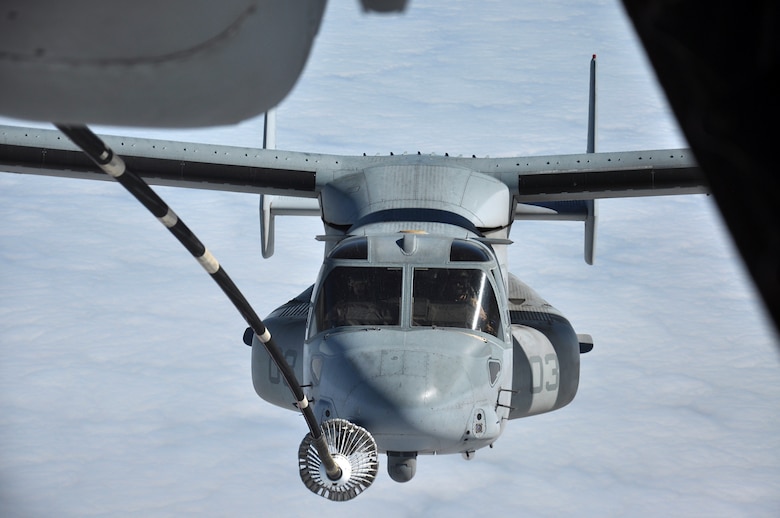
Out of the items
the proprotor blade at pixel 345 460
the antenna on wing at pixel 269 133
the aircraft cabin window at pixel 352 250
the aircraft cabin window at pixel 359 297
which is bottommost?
the proprotor blade at pixel 345 460

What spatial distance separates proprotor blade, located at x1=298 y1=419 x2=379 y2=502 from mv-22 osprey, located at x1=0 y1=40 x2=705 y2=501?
1 centimetres

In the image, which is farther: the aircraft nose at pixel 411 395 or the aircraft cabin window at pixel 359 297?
the aircraft cabin window at pixel 359 297

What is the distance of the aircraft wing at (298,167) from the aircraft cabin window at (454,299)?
272 centimetres

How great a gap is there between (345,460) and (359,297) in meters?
2.10

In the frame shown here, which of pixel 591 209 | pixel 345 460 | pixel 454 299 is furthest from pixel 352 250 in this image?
pixel 591 209

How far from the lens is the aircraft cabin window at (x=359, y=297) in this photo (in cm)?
1048

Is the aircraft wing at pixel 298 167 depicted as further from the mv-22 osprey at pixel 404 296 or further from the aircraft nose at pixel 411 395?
the aircraft nose at pixel 411 395

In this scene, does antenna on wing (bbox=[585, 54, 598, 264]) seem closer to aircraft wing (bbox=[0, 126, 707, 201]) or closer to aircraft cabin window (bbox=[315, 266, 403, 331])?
aircraft wing (bbox=[0, 126, 707, 201])

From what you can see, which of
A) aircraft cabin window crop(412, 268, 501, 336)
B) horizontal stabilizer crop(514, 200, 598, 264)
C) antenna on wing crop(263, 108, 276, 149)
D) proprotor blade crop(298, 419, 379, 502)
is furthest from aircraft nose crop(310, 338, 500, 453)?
antenna on wing crop(263, 108, 276, 149)

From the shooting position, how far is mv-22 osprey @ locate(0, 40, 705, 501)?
953 cm

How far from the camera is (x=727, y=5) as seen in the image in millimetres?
1235

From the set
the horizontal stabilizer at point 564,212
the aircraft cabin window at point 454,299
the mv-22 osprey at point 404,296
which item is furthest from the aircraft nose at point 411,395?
the horizontal stabilizer at point 564,212

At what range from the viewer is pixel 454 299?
419 inches

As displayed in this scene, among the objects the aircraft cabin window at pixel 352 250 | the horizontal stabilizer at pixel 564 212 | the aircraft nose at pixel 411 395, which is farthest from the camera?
the horizontal stabilizer at pixel 564 212
